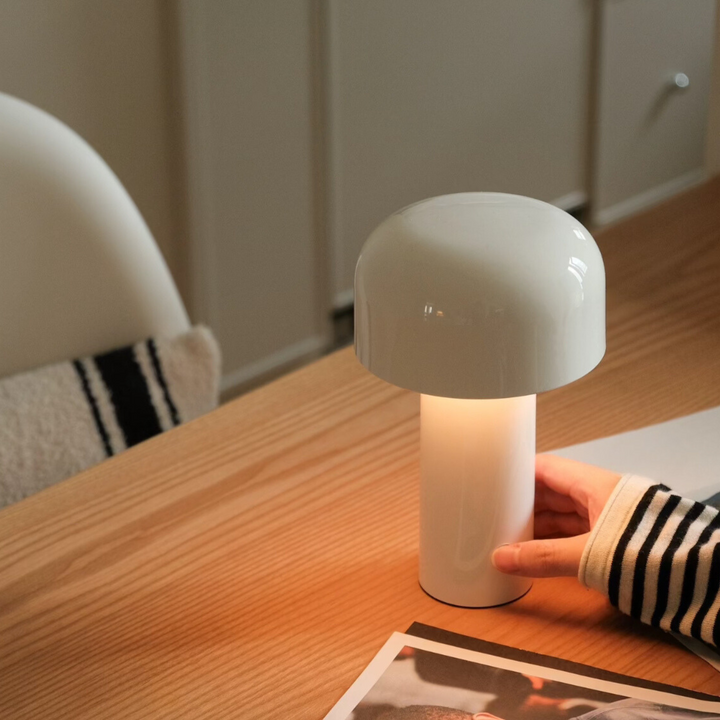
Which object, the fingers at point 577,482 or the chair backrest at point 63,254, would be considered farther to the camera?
the chair backrest at point 63,254

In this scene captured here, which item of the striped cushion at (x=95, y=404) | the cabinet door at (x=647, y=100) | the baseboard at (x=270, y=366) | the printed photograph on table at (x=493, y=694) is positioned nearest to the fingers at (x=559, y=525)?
Answer: the printed photograph on table at (x=493, y=694)

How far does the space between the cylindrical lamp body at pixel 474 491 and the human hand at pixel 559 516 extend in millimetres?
14

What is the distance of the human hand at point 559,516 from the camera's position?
1.97 feet

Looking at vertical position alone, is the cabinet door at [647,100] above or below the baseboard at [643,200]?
above

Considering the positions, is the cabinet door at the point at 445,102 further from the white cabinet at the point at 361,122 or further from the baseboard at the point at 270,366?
the baseboard at the point at 270,366

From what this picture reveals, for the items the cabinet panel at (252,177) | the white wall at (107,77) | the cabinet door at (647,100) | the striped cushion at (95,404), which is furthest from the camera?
the cabinet door at (647,100)

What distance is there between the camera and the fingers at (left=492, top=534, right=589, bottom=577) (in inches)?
23.5

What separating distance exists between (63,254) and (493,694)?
626mm

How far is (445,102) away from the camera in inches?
98.4

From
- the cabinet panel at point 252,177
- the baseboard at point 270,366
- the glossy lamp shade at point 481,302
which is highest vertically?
the glossy lamp shade at point 481,302

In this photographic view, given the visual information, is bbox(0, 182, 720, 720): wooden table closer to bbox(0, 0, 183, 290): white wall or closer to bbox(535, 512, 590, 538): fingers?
bbox(535, 512, 590, 538): fingers

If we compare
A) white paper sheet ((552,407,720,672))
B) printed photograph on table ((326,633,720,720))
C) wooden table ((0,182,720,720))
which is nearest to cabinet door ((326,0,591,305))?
wooden table ((0,182,720,720))

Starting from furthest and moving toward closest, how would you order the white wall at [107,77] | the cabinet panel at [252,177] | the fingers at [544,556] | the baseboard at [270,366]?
the baseboard at [270,366] → the cabinet panel at [252,177] → the white wall at [107,77] → the fingers at [544,556]

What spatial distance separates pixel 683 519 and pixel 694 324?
1.37ft
